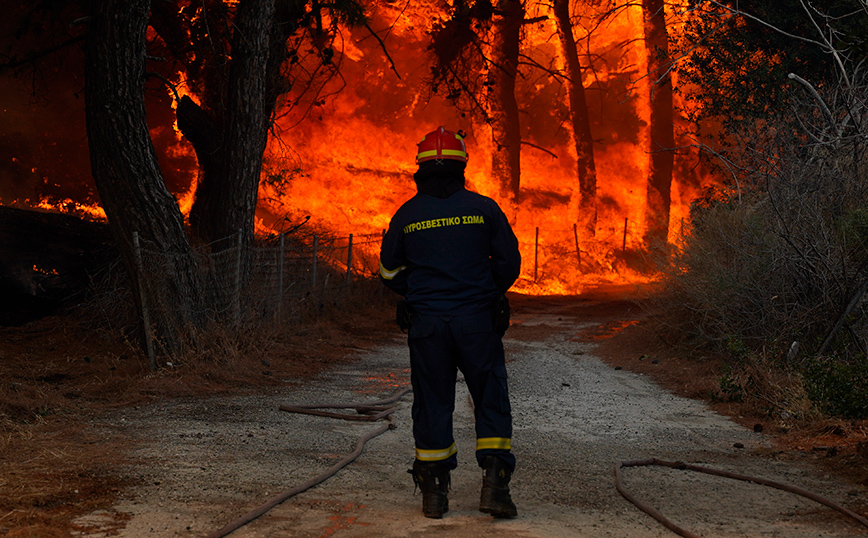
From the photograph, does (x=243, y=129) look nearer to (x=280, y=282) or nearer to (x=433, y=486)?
(x=280, y=282)

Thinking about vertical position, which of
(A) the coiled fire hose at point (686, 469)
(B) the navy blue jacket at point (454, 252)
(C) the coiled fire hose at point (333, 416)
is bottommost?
(A) the coiled fire hose at point (686, 469)

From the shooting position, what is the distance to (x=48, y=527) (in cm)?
412

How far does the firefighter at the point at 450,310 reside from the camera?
466 centimetres

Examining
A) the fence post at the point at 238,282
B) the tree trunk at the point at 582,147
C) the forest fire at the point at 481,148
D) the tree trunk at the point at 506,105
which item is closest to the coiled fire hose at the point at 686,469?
the fence post at the point at 238,282

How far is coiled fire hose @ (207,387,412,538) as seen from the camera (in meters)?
4.31

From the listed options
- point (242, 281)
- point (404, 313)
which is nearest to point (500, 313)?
point (404, 313)

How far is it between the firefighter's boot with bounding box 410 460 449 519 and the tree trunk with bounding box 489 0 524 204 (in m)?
22.6

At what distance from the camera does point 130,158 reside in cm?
945

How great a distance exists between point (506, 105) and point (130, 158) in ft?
66.5

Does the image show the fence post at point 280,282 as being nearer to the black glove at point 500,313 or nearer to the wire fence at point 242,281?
the wire fence at point 242,281

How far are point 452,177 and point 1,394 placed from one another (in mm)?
4438

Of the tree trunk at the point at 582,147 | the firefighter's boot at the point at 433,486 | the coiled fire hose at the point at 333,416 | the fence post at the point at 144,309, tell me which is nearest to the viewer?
the coiled fire hose at the point at 333,416

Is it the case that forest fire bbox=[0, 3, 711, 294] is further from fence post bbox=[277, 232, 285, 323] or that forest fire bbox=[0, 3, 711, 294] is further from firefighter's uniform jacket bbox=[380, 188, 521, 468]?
firefighter's uniform jacket bbox=[380, 188, 521, 468]

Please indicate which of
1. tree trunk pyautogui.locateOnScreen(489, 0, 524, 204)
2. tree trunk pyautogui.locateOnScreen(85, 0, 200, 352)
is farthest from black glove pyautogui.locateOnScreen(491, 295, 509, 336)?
tree trunk pyautogui.locateOnScreen(489, 0, 524, 204)
